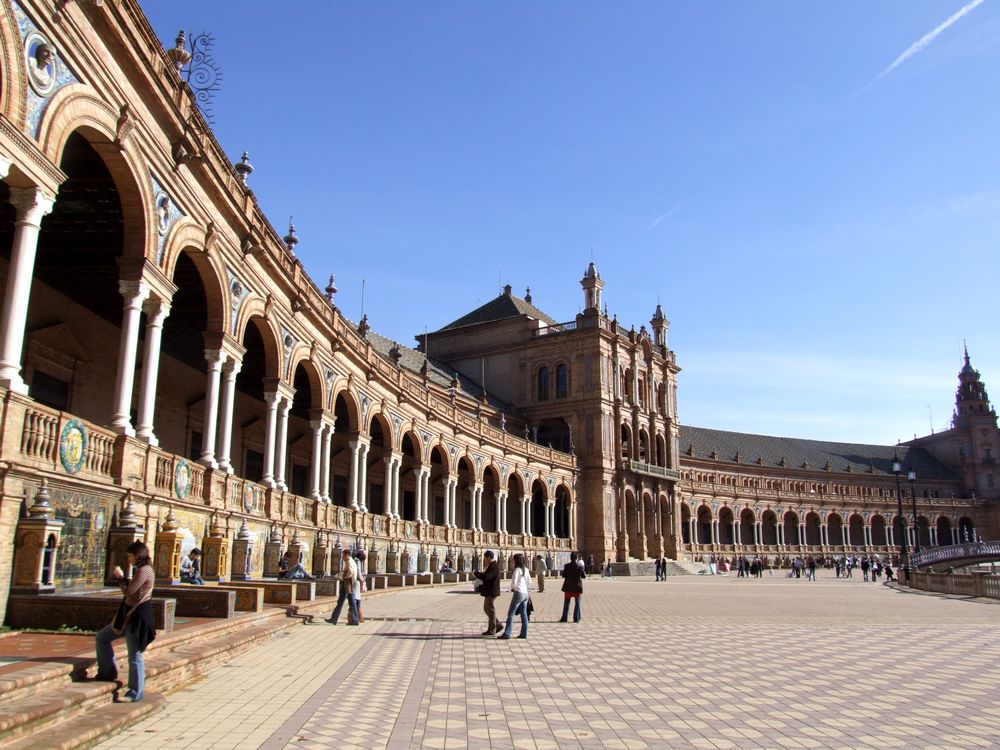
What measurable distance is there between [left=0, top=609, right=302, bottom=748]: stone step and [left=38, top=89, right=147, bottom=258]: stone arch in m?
6.63

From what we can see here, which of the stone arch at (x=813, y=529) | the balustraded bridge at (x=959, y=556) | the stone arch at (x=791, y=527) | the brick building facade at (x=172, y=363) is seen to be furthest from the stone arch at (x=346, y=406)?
the stone arch at (x=813, y=529)

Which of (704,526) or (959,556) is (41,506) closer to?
(959,556)

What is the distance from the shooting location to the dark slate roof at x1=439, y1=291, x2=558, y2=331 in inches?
2709

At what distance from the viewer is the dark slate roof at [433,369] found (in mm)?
53794

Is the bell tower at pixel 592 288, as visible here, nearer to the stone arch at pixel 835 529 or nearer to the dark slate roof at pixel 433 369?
Answer: the dark slate roof at pixel 433 369

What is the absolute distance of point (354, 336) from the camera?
29141 mm

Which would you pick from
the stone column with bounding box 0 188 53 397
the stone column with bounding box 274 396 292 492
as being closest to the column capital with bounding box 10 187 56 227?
the stone column with bounding box 0 188 53 397

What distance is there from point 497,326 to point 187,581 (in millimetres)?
55711

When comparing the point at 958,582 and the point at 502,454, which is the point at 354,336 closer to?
the point at 502,454

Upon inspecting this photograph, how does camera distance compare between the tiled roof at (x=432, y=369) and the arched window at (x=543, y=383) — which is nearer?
the tiled roof at (x=432, y=369)

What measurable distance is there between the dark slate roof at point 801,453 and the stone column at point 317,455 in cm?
6486

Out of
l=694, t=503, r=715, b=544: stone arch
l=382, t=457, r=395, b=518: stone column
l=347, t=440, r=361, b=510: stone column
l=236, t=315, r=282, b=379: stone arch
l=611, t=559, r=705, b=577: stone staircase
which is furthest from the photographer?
l=694, t=503, r=715, b=544: stone arch

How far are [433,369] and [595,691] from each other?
50873 millimetres

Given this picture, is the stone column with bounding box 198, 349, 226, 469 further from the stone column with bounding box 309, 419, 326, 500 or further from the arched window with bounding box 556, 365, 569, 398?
the arched window with bounding box 556, 365, 569, 398
